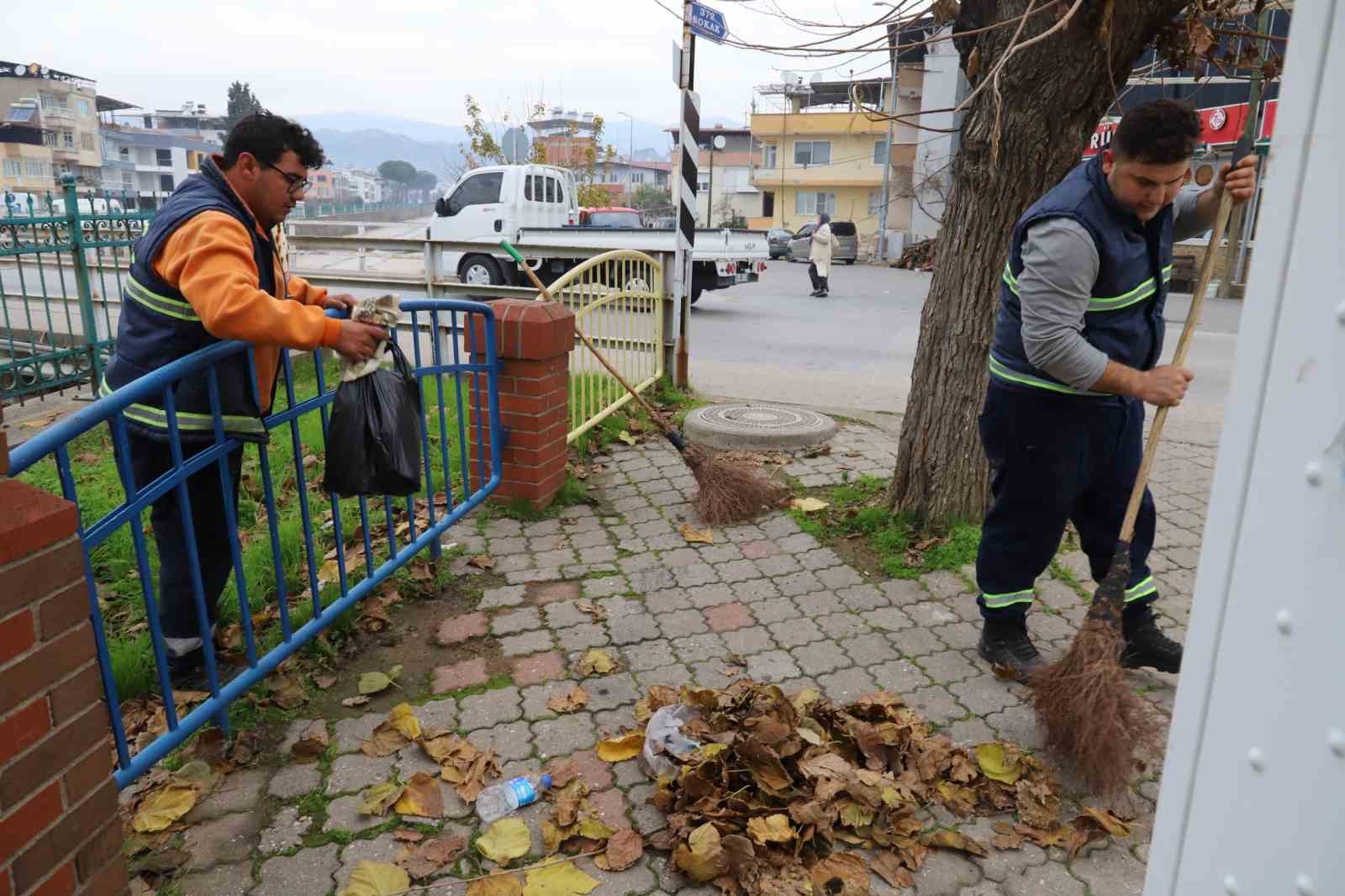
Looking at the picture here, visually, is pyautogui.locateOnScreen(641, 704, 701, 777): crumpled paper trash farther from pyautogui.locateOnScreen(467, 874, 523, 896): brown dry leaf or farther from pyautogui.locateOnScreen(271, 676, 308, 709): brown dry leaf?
pyautogui.locateOnScreen(271, 676, 308, 709): brown dry leaf

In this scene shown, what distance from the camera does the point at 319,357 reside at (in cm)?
331

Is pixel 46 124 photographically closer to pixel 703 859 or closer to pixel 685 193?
pixel 685 193

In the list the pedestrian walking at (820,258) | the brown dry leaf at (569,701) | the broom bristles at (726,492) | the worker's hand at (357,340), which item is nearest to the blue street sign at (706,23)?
the broom bristles at (726,492)

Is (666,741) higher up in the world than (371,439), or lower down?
lower down

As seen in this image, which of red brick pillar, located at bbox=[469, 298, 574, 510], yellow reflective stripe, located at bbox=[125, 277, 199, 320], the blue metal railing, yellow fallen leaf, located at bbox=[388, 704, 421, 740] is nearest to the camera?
the blue metal railing

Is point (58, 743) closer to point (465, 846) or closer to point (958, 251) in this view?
point (465, 846)

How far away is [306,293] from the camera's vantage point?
135 inches

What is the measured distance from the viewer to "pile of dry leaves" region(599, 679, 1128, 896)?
7.97 feet

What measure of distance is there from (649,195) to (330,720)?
78667 mm

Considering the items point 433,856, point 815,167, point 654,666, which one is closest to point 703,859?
point 433,856

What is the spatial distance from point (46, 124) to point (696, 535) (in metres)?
90.4

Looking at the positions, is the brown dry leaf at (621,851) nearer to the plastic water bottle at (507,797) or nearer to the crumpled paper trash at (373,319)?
the plastic water bottle at (507,797)

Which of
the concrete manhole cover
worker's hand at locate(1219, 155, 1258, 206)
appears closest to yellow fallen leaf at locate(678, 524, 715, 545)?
the concrete manhole cover

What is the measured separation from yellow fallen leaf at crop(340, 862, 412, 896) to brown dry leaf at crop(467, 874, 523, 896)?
177 millimetres
